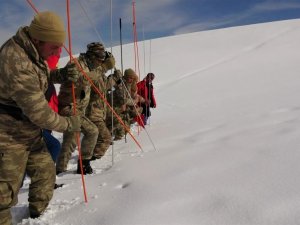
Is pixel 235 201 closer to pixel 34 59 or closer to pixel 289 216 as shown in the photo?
pixel 289 216

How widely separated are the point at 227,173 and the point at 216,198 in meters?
0.46

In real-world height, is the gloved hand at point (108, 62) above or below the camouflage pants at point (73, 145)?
above

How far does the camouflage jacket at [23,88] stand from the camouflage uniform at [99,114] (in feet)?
6.78

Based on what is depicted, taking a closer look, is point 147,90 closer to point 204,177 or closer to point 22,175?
point 204,177

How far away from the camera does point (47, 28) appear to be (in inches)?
94.7

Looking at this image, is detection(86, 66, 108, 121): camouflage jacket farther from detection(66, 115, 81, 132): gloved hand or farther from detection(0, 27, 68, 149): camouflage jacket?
detection(0, 27, 68, 149): camouflage jacket

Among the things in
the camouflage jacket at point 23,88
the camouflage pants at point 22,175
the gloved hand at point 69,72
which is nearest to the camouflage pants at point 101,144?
the gloved hand at point 69,72

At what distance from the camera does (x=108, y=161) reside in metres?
4.62

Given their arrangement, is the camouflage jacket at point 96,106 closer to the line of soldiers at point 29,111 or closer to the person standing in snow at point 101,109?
the person standing in snow at point 101,109

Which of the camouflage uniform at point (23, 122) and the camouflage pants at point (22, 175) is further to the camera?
Answer: the camouflage pants at point (22, 175)

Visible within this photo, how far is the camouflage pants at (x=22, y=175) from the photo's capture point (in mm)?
2557

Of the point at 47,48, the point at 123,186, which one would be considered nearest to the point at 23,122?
the point at 47,48

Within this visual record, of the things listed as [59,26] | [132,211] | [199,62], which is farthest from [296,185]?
[199,62]

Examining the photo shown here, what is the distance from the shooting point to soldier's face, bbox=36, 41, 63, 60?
2490mm
